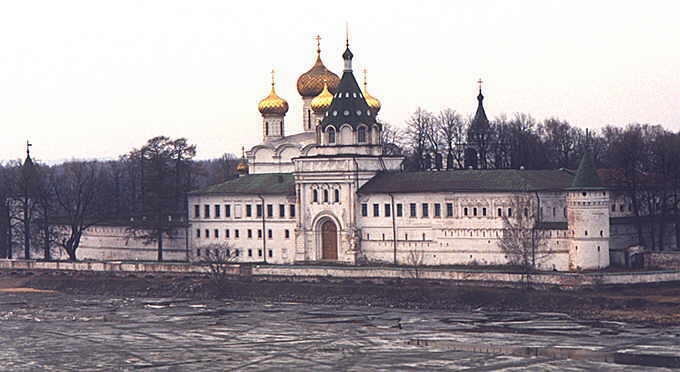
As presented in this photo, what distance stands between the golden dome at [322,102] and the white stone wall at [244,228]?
10.3m

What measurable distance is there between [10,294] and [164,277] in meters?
8.44

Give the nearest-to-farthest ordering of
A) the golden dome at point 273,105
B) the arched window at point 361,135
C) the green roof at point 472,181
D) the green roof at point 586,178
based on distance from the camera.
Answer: the green roof at point 586,178, the green roof at point 472,181, the arched window at point 361,135, the golden dome at point 273,105

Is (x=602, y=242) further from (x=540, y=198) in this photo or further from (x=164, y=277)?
(x=164, y=277)

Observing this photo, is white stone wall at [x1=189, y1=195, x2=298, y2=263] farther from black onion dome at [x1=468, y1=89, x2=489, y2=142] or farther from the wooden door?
black onion dome at [x1=468, y1=89, x2=489, y2=142]

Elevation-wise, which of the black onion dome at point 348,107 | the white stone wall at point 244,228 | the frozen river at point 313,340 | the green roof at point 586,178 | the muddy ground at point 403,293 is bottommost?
the frozen river at point 313,340

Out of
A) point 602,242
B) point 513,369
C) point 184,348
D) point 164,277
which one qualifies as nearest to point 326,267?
point 164,277

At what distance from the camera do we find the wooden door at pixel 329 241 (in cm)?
8012

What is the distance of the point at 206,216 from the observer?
85.6 meters

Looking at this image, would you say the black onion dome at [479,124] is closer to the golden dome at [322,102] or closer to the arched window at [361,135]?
the golden dome at [322,102]

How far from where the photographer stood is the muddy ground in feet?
210

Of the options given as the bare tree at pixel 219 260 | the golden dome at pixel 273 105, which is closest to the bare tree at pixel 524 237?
the bare tree at pixel 219 260

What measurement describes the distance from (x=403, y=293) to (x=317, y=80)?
88.0 ft

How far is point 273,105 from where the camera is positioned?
95438 mm

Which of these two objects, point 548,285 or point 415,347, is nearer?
point 415,347
